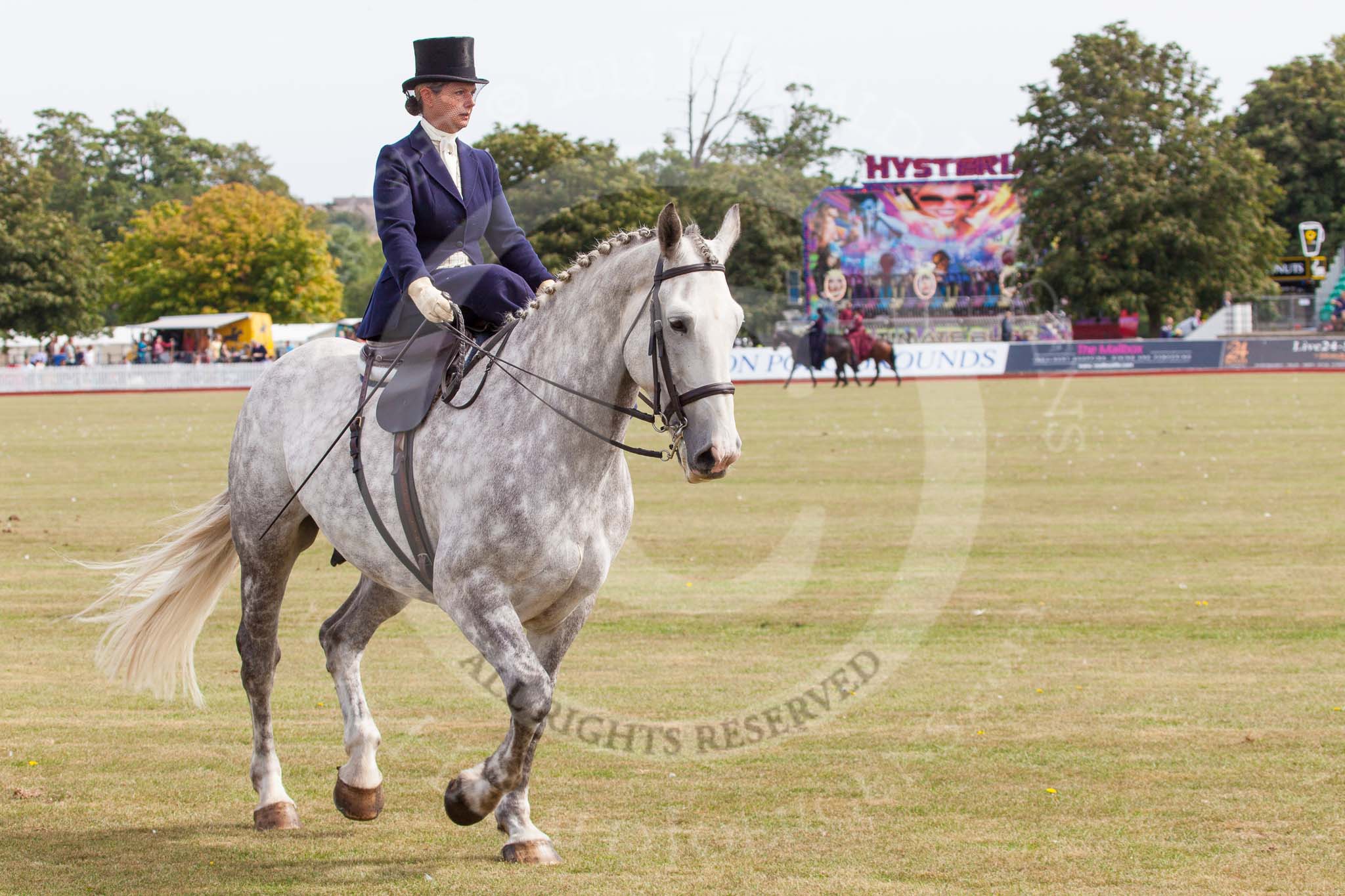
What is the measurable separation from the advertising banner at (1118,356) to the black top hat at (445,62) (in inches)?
1840

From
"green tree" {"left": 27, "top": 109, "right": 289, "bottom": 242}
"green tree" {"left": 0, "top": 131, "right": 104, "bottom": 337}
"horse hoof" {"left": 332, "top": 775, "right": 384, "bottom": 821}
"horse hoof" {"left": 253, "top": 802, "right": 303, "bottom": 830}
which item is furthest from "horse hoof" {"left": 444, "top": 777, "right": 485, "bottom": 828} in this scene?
"green tree" {"left": 27, "top": 109, "right": 289, "bottom": 242}

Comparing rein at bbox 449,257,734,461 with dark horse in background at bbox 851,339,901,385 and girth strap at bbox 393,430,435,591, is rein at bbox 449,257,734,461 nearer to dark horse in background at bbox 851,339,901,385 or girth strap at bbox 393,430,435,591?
girth strap at bbox 393,430,435,591

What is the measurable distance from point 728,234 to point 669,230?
38cm

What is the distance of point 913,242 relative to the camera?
79.6m

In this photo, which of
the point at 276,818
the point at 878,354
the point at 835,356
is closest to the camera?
the point at 276,818

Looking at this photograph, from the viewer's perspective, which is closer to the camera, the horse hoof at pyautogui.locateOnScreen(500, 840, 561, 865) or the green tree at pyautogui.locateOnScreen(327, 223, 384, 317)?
the horse hoof at pyautogui.locateOnScreen(500, 840, 561, 865)

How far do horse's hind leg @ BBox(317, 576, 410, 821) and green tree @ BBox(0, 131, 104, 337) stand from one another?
72.1 meters

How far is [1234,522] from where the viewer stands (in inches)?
594

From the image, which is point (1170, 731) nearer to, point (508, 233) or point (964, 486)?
point (508, 233)

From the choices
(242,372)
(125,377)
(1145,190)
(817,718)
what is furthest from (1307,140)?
(817,718)

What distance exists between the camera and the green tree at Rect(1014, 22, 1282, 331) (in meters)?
68.1

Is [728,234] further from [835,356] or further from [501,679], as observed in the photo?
[835,356]

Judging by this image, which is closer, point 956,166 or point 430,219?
point 430,219

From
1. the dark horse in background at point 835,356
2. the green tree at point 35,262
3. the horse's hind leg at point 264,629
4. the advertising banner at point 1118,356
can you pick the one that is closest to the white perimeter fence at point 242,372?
the advertising banner at point 1118,356
